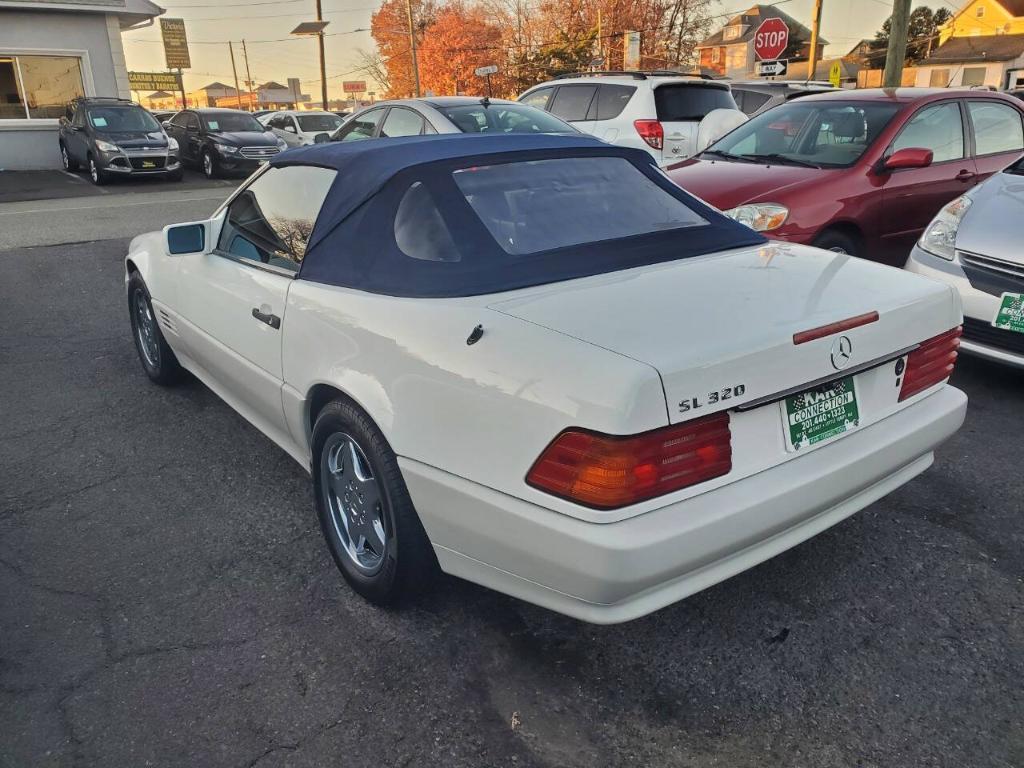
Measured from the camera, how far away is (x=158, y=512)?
3.41 m

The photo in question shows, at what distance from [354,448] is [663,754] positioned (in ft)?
4.30

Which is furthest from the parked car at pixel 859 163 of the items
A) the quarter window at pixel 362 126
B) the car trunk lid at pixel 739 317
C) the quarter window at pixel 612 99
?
the quarter window at pixel 362 126

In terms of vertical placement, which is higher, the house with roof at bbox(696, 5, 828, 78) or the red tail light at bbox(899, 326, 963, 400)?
the house with roof at bbox(696, 5, 828, 78)

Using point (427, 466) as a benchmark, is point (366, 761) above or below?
below

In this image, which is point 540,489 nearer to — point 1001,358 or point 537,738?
point 537,738

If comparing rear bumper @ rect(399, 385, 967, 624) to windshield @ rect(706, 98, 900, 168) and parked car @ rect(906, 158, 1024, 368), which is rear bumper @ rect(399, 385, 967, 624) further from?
windshield @ rect(706, 98, 900, 168)

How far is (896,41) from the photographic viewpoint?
13.1m

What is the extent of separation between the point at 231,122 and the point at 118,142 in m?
3.37

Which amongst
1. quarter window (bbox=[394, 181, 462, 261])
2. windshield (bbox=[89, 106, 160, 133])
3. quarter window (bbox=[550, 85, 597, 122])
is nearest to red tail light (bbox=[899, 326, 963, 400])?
quarter window (bbox=[394, 181, 462, 261])

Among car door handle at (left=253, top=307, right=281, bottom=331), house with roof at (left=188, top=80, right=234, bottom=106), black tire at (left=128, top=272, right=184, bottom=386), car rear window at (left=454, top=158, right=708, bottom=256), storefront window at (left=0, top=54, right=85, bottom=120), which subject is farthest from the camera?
house with roof at (left=188, top=80, right=234, bottom=106)

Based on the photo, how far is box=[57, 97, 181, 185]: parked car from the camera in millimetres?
15953

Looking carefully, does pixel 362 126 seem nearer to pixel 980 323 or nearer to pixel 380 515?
pixel 980 323

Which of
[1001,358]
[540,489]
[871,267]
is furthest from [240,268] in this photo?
[1001,358]

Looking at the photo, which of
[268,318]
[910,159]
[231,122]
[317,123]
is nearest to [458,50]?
[317,123]
